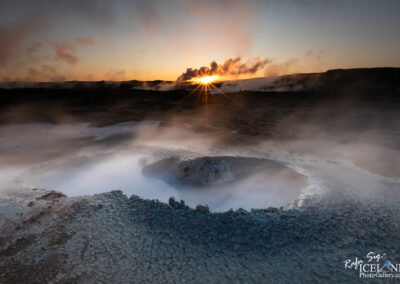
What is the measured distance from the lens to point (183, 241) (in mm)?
3893


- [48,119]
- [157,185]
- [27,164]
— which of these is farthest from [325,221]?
[48,119]

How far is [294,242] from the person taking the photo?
3855 millimetres

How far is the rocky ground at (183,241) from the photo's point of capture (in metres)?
3.24

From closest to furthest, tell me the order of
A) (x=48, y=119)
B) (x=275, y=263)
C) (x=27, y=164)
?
(x=275, y=263) → (x=27, y=164) → (x=48, y=119)

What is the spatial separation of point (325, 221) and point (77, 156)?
A: 997cm

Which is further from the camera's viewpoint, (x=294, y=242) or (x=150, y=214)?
(x=150, y=214)

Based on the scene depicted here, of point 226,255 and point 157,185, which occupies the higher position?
point 226,255

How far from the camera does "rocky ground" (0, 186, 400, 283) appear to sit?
3242 millimetres

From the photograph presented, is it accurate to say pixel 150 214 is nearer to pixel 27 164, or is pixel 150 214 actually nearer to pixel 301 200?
pixel 301 200

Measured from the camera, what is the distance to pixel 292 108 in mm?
24594

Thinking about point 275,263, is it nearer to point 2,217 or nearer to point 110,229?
point 110,229

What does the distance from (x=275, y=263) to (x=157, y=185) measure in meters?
5.28

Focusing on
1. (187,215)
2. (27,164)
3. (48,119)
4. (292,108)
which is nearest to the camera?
(187,215)

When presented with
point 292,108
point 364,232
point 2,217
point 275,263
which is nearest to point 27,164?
point 2,217
